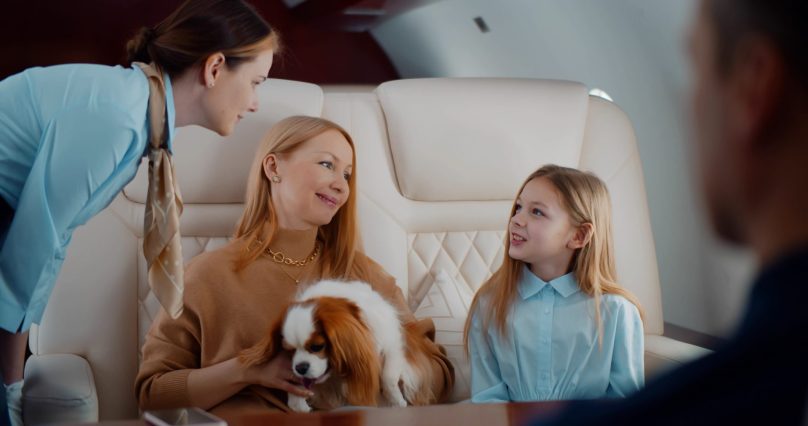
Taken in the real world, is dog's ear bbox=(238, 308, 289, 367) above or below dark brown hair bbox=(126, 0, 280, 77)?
below

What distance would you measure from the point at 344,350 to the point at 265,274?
363 mm

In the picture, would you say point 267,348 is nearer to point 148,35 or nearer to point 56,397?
point 56,397

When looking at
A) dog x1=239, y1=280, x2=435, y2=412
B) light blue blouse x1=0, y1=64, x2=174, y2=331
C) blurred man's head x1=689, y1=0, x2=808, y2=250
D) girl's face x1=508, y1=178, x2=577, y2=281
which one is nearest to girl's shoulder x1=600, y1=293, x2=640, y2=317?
girl's face x1=508, y1=178, x2=577, y2=281

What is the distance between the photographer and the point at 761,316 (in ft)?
1.34

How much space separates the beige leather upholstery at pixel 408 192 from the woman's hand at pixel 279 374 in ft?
1.57

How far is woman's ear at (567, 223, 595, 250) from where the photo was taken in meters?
2.21

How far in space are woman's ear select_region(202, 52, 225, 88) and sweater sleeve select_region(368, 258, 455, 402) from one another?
0.60 metres

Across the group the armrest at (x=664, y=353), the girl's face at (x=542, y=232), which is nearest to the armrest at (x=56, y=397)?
the girl's face at (x=542, y=232)

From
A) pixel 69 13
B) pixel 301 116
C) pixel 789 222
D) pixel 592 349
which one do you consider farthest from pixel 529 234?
pixel 69 13

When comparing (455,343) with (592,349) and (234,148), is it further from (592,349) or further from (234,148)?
(234,148)

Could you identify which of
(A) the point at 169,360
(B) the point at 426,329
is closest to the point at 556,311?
(B) the point at 426,329

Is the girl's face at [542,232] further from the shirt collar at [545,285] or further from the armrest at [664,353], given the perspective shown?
the armrest at [664,353]

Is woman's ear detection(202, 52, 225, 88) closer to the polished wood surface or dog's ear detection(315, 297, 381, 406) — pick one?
dog's ear detection(315, 297, 381, 406)

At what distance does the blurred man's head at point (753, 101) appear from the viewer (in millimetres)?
417
